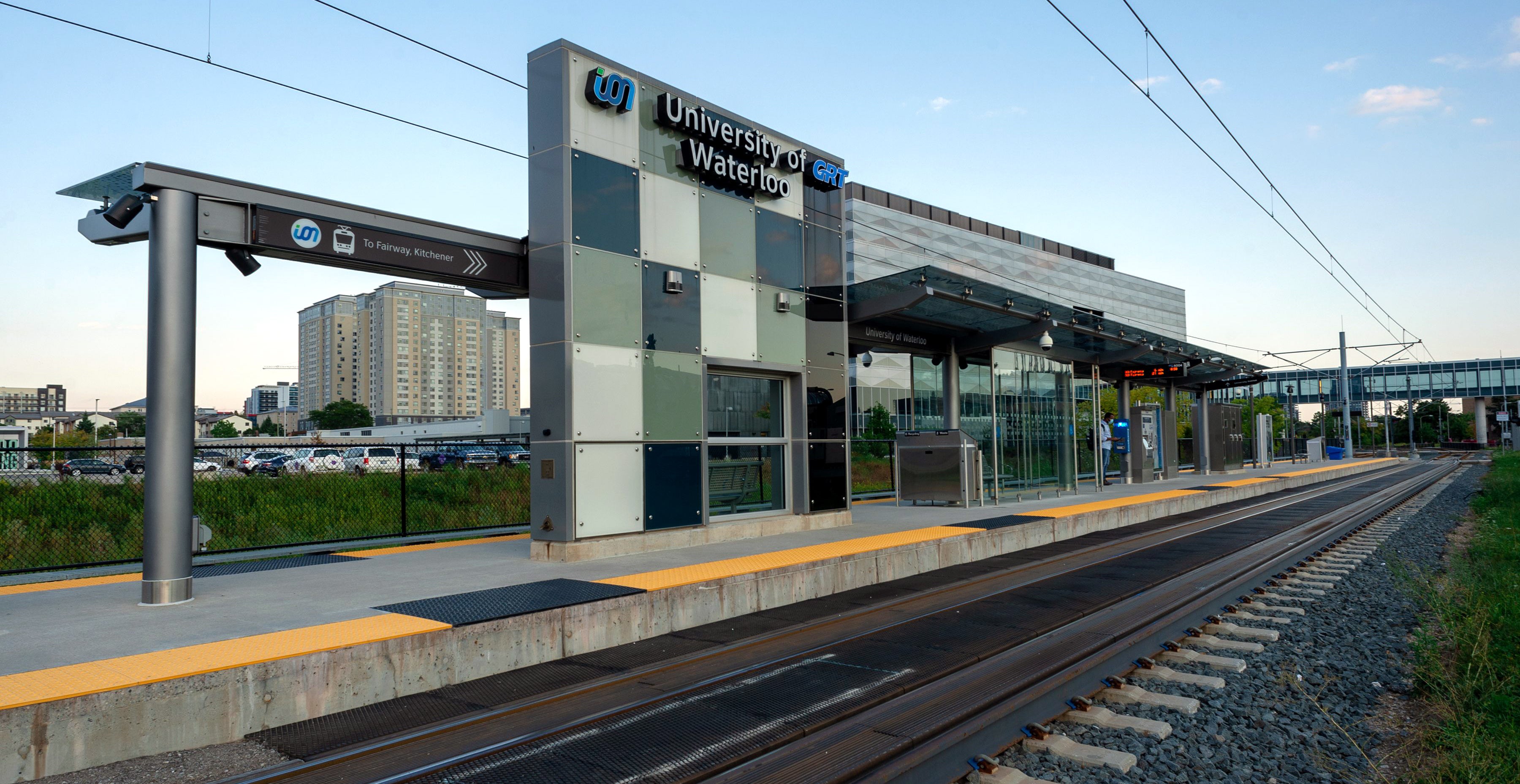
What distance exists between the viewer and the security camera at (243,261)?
8.82m

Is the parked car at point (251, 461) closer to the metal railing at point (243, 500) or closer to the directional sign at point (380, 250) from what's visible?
the metal railing at point (243, 500)

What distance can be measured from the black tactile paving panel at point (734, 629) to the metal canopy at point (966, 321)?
656 centimetres

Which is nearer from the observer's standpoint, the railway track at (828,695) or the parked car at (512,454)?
the railway track at (828,695)

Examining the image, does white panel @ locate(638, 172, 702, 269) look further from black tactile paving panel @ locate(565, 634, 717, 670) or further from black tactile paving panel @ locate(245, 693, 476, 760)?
black tactile paving panel @ locate(245, 693, 476, 760)

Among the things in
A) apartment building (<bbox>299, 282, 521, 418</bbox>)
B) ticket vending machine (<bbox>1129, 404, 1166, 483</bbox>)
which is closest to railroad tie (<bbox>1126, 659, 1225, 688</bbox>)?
ticket vending machine (<bbox>1129, 404, 1166, 483</bbox>)

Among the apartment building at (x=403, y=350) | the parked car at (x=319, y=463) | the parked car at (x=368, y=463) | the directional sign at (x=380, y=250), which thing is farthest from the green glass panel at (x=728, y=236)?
the apartment building at (x=403, y=350)

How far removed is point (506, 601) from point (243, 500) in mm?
12717

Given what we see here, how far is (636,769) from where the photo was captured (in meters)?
4.80

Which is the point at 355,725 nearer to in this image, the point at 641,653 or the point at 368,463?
the point at 641,653

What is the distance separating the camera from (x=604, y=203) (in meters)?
11.6

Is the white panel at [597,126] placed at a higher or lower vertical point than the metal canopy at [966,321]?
higher

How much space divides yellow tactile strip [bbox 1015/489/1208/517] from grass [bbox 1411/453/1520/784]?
250 inches

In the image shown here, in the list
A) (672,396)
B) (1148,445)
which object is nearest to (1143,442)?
(1148,445)

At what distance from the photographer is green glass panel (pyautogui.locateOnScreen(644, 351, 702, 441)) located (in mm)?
A: 12062
